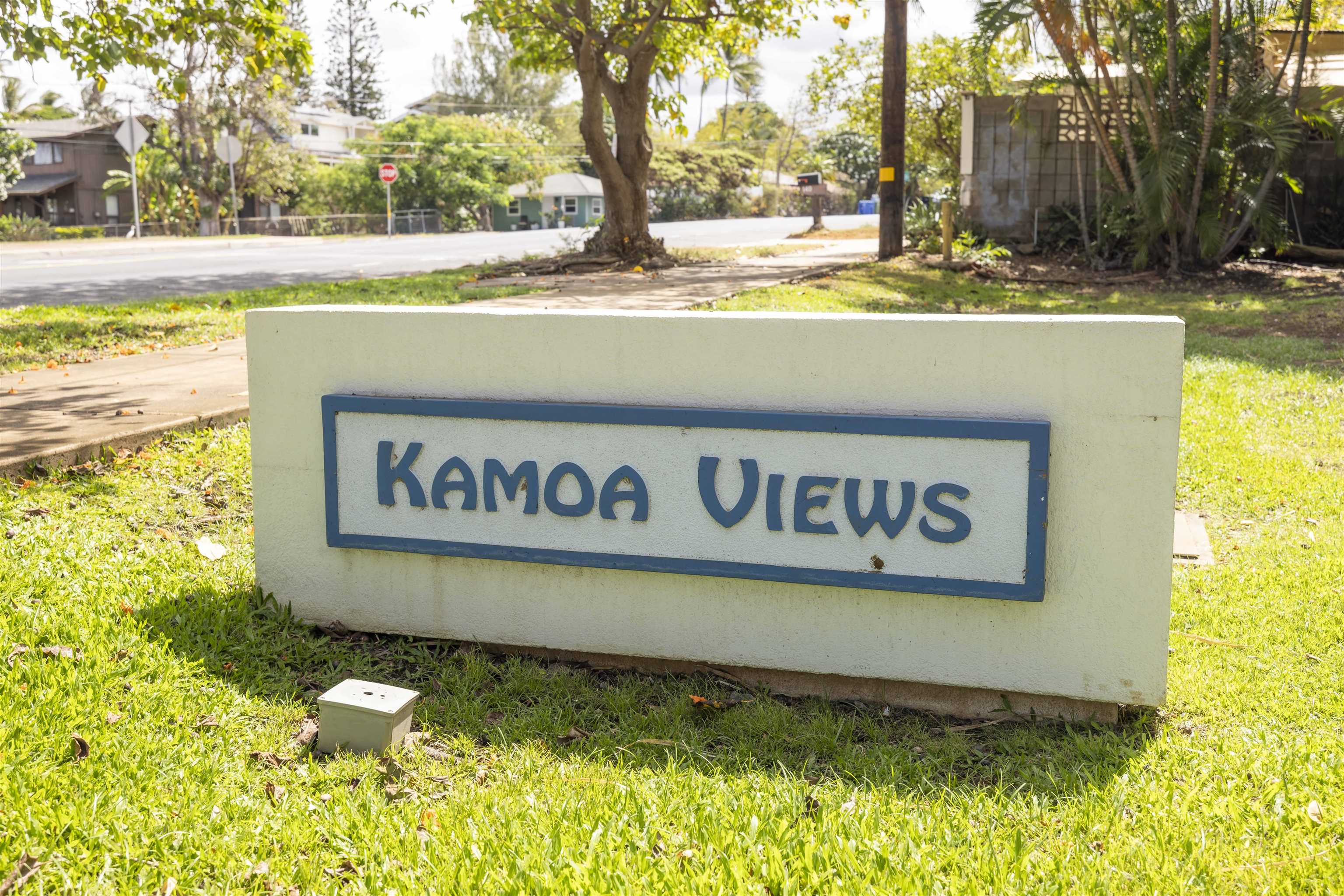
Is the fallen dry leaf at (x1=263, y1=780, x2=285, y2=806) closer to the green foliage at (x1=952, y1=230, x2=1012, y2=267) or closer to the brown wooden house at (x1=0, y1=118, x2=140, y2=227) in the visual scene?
the green foliage at (x1=952, y1=230, x2=1012, y2=267)

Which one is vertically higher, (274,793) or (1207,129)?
(1207,129)

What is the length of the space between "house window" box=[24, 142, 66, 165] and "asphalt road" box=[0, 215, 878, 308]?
59.5 feet

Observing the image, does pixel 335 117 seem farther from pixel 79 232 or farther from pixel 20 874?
pixel 20 874

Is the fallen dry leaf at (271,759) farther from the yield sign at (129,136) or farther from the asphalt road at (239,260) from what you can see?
the yield sign at (129,136)

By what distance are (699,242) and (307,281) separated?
1330 cm

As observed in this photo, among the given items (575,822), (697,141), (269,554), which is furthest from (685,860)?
(697,141)

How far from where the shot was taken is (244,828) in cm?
277

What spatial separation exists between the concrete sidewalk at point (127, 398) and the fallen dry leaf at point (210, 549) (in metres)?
1.10

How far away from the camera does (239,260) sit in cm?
2184

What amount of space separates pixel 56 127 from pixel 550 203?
854 inches

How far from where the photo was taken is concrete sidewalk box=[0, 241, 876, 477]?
553 centimetres

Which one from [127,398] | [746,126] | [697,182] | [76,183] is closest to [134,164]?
[76,183]

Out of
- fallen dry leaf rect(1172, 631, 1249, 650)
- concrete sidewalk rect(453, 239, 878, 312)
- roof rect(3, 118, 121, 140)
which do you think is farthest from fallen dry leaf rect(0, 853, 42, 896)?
roof rect(3, 118, 121, 140)

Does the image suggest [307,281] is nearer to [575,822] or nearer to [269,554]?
[269,554]
